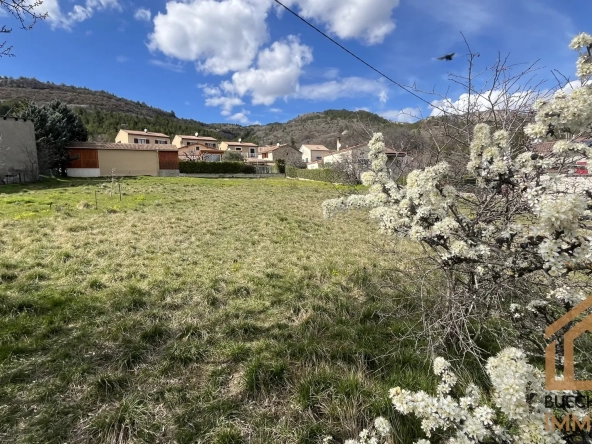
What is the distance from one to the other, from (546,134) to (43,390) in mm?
3838

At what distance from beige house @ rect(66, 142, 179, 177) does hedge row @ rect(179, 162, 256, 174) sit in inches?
A: 36.8

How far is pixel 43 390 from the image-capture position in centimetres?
228

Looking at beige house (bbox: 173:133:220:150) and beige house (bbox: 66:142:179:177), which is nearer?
beige house (bbox: 66:142:179:177)

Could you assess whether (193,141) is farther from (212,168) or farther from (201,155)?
(212,168)

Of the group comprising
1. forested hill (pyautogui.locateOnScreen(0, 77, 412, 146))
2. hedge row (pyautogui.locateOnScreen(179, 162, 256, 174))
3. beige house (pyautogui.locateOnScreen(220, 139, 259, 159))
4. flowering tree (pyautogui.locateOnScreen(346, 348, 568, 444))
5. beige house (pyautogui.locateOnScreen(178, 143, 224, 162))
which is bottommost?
flowering tree (pyautogui.locateOnScreen(346, 348, 568, 444))

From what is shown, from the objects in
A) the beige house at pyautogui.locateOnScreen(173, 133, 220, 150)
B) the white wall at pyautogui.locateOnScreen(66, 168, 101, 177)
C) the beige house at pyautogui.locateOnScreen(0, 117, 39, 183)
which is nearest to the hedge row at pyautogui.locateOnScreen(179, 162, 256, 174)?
the white wall at pyautogui.locateOnScreen(66, 168, 101, 177)

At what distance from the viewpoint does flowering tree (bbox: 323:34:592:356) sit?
1.34m

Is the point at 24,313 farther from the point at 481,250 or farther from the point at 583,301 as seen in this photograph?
the point at 583,301

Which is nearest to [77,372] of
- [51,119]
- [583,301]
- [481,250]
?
[481,250]

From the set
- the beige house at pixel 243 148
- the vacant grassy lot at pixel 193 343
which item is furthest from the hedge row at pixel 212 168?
the vacant grassy lot at pixel 193 343

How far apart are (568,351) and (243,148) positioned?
58.6 metres

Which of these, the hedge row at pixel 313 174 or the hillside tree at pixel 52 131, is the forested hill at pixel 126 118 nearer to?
the hedge row at pixel 313 174

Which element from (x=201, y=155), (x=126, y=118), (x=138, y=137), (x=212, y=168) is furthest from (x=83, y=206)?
(x=126, y=118)

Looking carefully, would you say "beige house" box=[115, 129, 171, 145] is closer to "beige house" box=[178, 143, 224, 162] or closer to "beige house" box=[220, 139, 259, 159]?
"beige house" box=[178, 143, 224, 162]
